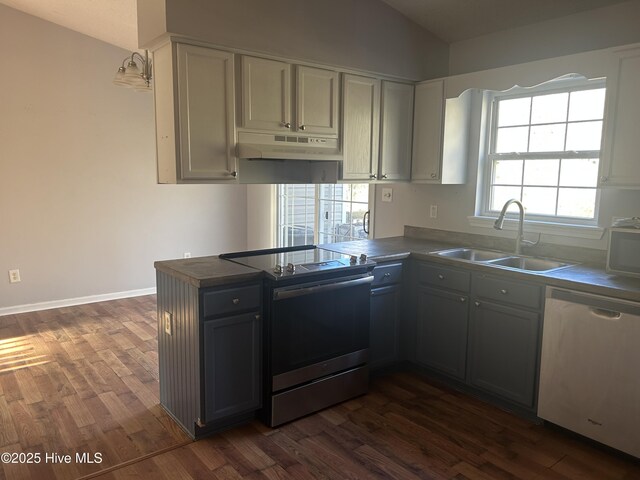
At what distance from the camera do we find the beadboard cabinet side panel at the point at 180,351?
8.07ft

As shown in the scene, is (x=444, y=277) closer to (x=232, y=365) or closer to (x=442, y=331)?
(x=442, y=331)

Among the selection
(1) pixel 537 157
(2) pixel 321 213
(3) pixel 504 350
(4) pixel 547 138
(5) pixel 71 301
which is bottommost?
(5) pixel 71 301

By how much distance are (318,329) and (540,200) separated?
185 centimetres

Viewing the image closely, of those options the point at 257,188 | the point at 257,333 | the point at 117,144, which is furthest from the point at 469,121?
the point at 117,144

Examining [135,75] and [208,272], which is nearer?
[208,272]

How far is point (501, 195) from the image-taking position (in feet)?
11.8

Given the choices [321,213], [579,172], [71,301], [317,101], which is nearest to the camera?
[579,172]

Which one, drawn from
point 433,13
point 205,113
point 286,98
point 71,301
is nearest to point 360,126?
point 286,98

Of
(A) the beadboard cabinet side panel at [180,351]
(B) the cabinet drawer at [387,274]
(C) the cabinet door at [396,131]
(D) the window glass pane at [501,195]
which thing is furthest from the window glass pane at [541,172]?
(A) the beadboard cabinet side panel at [180,351]

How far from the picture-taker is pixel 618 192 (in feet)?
9.36

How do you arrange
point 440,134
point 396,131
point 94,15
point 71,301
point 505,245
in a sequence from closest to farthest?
point 505,245 → point 440,134 → point 396,131 → point 94,15 → point 71,301

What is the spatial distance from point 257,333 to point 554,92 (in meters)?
2.54

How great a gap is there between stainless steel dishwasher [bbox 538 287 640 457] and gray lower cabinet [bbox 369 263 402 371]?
1006 millimetres

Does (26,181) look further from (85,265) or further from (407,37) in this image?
(407,37)
